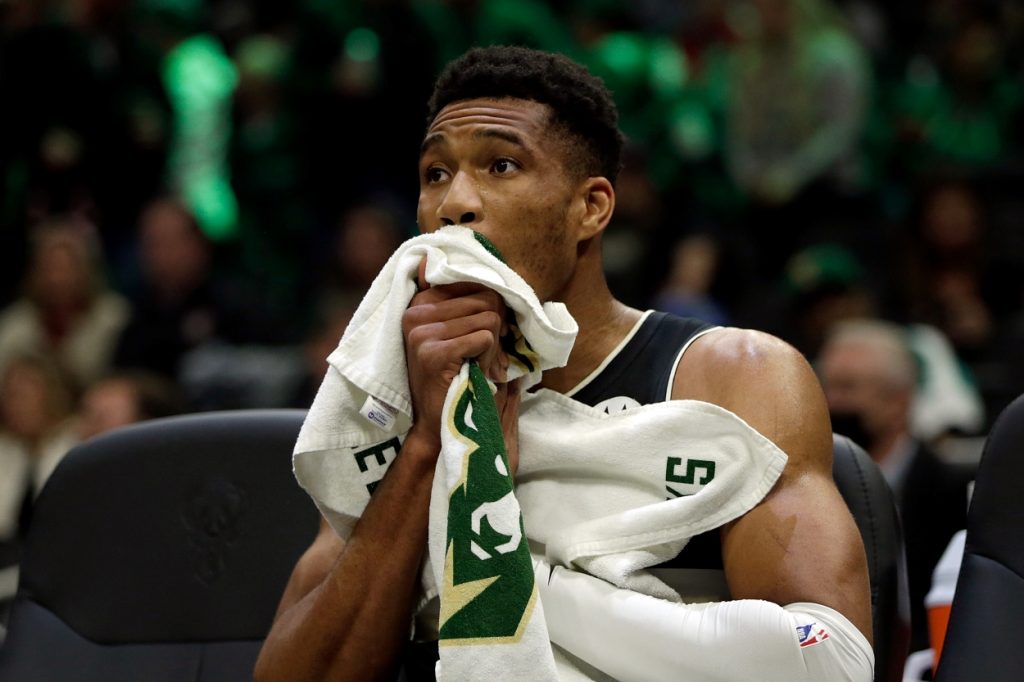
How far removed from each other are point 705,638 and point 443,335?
522 millimetres

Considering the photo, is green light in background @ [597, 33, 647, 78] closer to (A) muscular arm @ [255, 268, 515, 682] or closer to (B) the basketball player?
Result: (B) the basketball player

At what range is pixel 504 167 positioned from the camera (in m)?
1.96

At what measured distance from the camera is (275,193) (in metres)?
6.08

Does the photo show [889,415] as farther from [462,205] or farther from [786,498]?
Result: [462,205]

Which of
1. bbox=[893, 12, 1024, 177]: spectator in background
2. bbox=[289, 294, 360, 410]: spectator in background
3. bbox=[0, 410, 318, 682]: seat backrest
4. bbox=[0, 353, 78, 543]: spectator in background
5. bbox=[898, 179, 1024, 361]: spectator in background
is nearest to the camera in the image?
bbox=[0, 410, 318, 682]: seat backrest

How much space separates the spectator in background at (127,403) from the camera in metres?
3.96

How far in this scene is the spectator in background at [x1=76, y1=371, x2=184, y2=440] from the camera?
3957mm

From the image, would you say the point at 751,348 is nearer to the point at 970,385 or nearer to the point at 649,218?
the point at 970,385

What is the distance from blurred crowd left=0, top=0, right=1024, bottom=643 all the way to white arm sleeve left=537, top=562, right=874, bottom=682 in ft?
9.87

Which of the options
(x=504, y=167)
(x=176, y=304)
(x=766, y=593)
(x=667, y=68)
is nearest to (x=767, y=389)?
(x=766, y=593)

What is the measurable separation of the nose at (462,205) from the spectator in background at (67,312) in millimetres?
3772

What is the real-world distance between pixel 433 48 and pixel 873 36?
2.14 metres

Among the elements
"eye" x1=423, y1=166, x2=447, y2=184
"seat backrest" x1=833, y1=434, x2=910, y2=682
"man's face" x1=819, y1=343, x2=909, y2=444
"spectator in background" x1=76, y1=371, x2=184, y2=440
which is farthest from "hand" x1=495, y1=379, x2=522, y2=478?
"spectator in background" x1=76, y1=371, x2=184, y2=440

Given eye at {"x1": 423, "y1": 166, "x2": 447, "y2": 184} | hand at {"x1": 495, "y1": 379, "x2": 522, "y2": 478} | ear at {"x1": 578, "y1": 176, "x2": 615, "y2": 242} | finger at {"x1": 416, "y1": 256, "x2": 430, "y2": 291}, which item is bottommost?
hand at {"x1": 495, "y1": 379, "x2": 522, "y2": 478}
